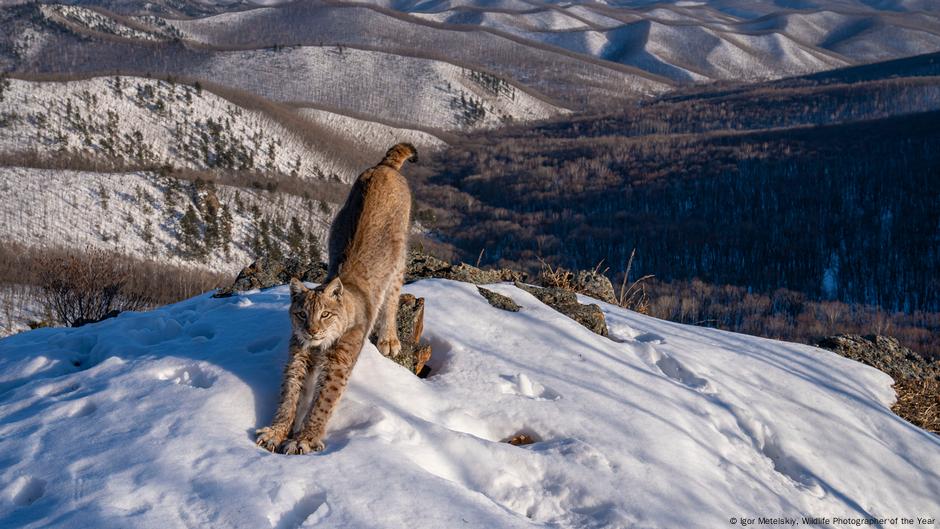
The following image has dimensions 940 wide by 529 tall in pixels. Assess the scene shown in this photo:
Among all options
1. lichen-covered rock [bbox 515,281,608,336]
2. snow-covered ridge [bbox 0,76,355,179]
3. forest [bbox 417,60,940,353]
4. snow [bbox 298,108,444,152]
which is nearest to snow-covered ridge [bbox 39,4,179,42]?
snow [bbox 298,108,444,152]

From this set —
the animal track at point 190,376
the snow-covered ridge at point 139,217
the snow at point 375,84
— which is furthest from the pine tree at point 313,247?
the snow at point 375,84

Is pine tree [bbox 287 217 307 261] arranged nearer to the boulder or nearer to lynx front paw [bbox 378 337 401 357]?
the boulder

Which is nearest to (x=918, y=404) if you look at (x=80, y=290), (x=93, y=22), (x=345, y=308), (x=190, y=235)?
(x=345, y=308)

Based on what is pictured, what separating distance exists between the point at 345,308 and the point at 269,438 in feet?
4.10

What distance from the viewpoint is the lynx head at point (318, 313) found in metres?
4.95

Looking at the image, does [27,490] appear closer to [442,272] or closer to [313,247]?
[442,272]

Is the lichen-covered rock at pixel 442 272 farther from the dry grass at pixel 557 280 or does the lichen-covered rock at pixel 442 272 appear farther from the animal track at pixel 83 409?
the animal track at pixel 83 409

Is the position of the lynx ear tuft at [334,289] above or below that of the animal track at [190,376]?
above

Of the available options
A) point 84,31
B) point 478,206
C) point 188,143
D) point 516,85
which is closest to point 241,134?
point 188,143

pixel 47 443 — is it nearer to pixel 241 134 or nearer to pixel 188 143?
pixel 188 143

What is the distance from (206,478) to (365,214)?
313 centimetres

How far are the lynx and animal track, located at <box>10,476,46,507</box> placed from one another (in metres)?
1.29

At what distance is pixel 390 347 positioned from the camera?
6242 millimetres

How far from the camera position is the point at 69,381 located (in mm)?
5266
